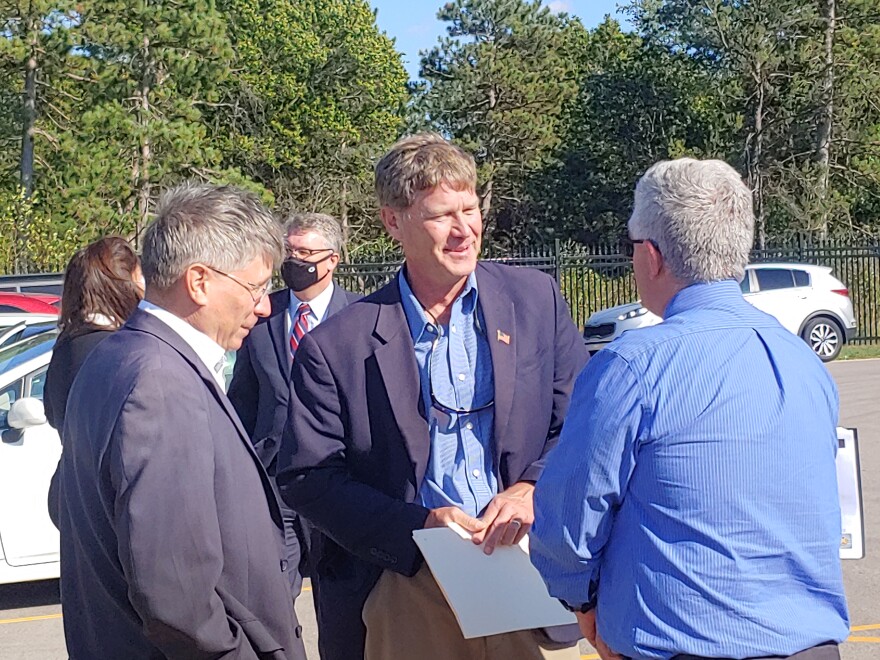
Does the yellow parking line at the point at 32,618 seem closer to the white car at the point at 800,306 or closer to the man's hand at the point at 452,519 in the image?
the man's hand at the point at 452,519

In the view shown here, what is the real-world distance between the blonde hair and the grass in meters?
17.3

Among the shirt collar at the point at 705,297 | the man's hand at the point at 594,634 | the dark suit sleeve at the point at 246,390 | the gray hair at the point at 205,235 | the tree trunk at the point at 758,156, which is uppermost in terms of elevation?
the tree trunk at the point at 758,156

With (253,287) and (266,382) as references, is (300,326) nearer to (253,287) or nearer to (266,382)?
(266,382)

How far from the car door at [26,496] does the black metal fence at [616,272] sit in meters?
14.5

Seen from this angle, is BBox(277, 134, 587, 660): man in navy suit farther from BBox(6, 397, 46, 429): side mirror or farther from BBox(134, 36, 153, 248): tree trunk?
BBox(134, 36, 153, 248): tree trunk

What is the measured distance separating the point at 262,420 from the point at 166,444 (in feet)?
7.46

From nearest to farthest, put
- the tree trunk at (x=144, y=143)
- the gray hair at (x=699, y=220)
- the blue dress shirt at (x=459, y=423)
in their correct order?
the gray hair at (x=699, y=220)
the blue dress shirt at (x=459, y=423)
the tree trunk at (x=144, y=143)

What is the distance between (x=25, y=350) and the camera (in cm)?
A: 714

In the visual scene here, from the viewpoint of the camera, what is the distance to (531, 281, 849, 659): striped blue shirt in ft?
7.10

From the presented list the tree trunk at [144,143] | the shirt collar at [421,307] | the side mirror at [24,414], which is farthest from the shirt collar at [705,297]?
the tree trunk at [144,143]

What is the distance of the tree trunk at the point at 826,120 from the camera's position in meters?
33.6

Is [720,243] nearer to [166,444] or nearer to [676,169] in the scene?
[676,169]

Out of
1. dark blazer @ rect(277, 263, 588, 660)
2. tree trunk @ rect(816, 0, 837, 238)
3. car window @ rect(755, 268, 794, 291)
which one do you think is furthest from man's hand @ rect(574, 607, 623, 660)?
tree trunk @ rect(816, 0, 837, 238)

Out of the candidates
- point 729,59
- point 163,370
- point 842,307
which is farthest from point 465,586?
point 729,59
